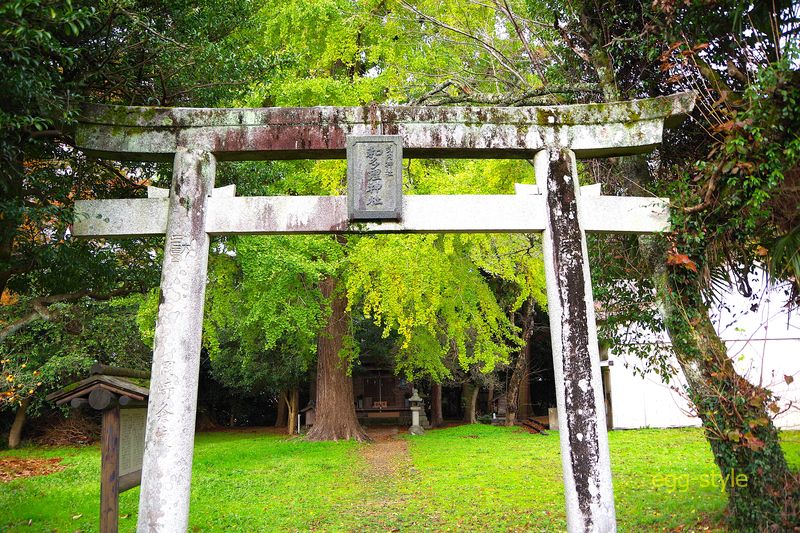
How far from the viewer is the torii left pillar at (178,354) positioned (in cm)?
521

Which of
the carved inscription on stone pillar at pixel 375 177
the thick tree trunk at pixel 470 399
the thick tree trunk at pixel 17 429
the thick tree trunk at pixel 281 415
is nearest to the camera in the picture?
the carved inscription on stone pillar at pixel 375 177

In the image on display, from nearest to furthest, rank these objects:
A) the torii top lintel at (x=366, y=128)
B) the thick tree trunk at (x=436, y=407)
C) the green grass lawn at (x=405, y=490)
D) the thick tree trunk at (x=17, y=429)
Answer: the torii top lintel at (x=366, y=128) → the green grass lawn at (x=405, y=490) → the thick tree trunk at (x=17, y=429) → the thick tree trunk at (x=436, y=407)

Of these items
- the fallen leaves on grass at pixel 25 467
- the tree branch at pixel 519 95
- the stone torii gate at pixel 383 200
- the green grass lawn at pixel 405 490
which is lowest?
the fallen leaves on grass at pixel 25 467

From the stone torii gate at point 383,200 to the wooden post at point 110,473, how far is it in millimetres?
1247

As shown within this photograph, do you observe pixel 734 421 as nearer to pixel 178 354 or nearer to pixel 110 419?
pixel 178 354

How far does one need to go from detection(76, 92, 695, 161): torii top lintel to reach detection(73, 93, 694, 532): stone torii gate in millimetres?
10

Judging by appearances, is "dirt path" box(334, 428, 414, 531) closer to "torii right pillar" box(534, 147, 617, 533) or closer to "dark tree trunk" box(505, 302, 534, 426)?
"torii right pillar" box(534, 147, 617, 533)

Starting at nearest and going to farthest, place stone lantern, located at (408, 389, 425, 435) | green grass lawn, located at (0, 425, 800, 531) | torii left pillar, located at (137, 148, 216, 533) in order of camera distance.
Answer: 1. torii left pillar, located at (137, 148, 216, 533)
2. green grass lawn, located at (0, 425, 800, 531)
3. stone lantern, located at (408, 389, 425, 435)

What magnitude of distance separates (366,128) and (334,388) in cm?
1355

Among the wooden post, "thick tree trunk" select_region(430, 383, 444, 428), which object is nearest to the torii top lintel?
the wooden post

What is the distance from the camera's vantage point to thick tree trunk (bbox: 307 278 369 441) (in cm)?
1806

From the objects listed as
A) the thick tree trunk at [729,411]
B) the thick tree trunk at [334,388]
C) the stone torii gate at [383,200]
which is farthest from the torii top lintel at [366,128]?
the thick tree trunk at [334,388]

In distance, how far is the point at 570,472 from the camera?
17.7 ft

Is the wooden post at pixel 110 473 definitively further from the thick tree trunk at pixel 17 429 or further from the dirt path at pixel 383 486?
the thick tree trunk at pixel 17 429
